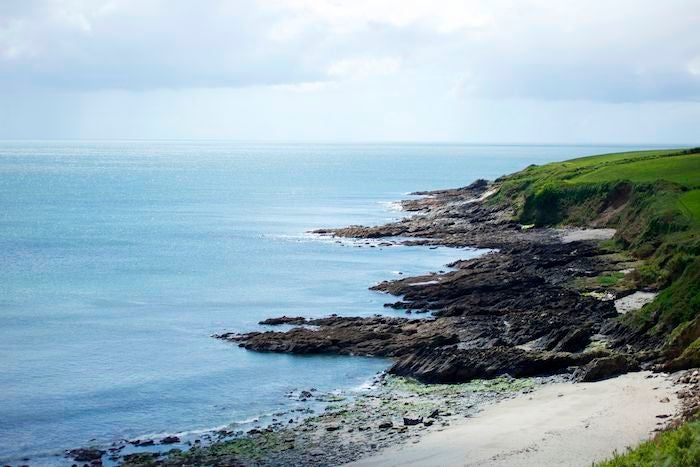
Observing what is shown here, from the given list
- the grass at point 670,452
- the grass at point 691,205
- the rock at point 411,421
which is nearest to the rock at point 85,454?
the rock at point 411,421

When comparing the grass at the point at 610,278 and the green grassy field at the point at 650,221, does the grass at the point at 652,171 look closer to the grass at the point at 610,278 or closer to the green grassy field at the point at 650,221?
the green grassy field at the point at 650,221

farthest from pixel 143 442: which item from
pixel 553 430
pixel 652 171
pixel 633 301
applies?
pixel 652 171

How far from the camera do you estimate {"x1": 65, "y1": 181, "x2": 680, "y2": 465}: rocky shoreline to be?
36.4 m

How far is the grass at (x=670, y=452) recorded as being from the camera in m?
21.4

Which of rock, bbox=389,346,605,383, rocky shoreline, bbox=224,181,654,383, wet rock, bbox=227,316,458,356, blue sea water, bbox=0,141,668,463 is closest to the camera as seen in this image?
blue sea water, bbox=0,141,668,463

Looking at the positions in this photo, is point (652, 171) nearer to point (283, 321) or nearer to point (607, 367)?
point (283, 321)

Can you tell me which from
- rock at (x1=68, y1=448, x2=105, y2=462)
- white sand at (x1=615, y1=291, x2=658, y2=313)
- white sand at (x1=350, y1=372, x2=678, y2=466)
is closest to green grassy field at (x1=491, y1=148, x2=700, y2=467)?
white sand at (x1=615, y1=291, x2=658, y2=313)

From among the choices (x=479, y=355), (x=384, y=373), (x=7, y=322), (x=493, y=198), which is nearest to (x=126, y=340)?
(x=7, y=322)

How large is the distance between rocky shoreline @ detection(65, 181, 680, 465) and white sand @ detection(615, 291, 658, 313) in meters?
0.69

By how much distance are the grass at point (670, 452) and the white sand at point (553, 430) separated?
5.19 metres

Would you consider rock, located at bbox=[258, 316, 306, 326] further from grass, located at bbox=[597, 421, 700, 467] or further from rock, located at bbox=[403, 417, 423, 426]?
grass, located at bbox=[597, 421, 700, 467]

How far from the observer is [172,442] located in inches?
1484

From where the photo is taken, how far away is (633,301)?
55.8 metres

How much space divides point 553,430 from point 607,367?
820 cm
